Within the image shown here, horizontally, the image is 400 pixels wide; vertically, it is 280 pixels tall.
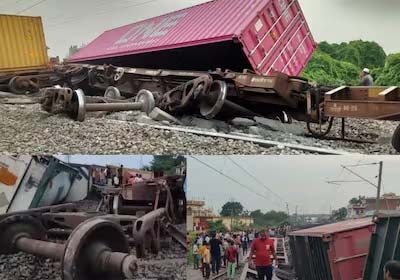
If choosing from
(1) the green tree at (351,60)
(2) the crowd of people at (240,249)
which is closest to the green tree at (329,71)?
(1) the green tree at (351,60)

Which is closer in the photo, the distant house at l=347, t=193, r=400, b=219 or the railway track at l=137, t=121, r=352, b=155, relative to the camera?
the distant house at l=347, t=193, r=400, b=219

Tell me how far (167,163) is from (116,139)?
62 cm

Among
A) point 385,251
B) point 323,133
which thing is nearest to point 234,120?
point 323,133

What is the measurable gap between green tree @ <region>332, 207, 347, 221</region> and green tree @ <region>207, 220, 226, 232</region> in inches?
39.0

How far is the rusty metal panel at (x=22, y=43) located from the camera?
5203mm

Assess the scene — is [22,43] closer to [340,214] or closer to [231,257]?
[231,257]

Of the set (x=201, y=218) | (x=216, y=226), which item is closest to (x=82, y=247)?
(x=201, y=218)

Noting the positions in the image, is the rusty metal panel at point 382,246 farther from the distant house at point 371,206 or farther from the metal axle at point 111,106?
the metal axle at point 111,106

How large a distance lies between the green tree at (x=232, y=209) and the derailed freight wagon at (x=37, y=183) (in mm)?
1216

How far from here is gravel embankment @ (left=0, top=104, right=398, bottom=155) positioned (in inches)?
185

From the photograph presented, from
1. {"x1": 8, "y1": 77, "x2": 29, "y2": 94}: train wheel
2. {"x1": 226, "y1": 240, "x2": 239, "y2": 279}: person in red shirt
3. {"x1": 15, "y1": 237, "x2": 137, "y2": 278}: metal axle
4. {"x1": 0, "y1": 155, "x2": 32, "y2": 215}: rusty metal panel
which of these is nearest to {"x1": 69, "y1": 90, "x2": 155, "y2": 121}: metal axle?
{"x1": 8, "y1": 77, "x2": 29, "y2": 94}: train wheel

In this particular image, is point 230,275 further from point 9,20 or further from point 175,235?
point 9,20

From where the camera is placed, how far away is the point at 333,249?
4.55 meters

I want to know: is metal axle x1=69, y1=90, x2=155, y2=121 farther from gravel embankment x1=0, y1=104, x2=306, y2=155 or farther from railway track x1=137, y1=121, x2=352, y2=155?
railway track x1=137, y1=121, x2=352, y2=155
